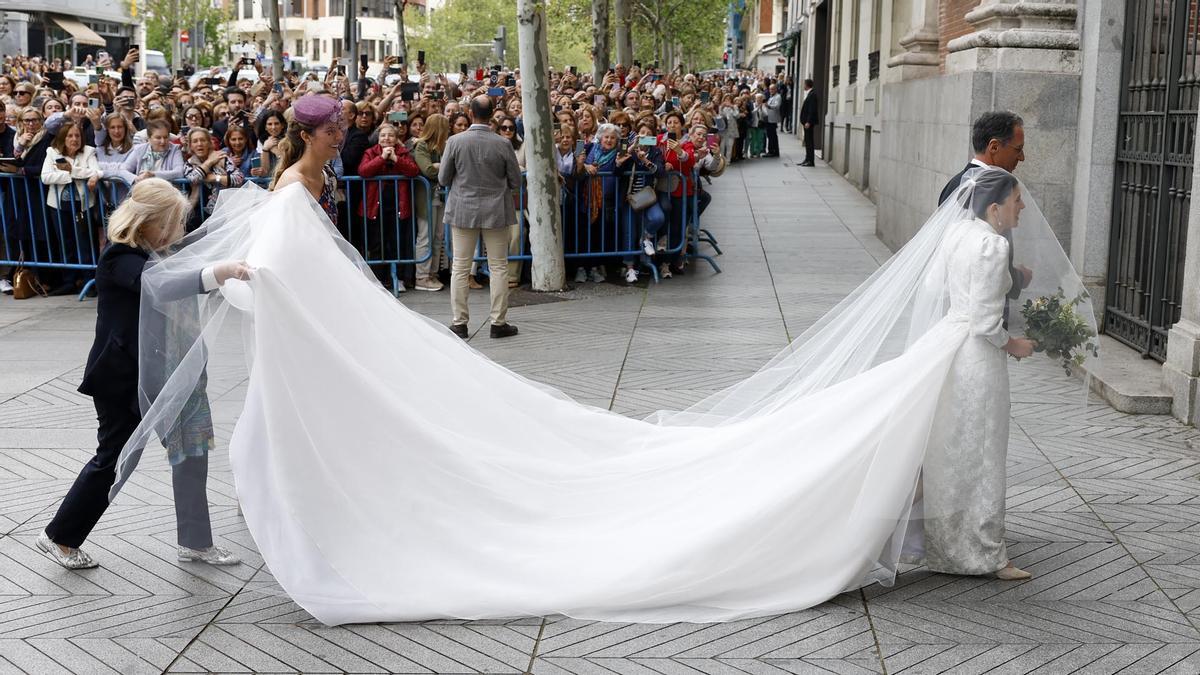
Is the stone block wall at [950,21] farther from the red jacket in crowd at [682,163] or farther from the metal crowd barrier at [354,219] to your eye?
the metal crowd barrier at [354,219]

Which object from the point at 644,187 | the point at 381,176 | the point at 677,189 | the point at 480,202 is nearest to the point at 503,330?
the point at 480,202

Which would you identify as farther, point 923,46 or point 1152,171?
point 923,46

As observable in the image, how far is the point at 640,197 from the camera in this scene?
1377cm

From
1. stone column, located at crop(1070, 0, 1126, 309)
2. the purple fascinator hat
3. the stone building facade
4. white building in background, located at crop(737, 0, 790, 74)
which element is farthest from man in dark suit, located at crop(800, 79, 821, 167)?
white building in background, located at crop(737, 0, 790, 74)

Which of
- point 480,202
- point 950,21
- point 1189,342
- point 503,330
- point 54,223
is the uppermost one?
point 950,21

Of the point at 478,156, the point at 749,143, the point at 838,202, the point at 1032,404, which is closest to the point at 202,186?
the point at 478,156

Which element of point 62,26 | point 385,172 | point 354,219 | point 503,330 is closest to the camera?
point 503,330

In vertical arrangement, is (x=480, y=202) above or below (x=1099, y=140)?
below

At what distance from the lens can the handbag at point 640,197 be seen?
13.8m

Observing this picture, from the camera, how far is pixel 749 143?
1491 inches

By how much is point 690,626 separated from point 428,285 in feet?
29.6

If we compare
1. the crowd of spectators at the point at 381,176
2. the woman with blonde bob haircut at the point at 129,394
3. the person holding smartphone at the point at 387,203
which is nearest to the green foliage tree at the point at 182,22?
the crowd of spectators at the point at 381,176

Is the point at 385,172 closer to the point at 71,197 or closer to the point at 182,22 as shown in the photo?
the point at 71,197

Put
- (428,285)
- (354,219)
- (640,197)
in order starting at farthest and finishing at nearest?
(640,197) < (428,285) < (354,219)
